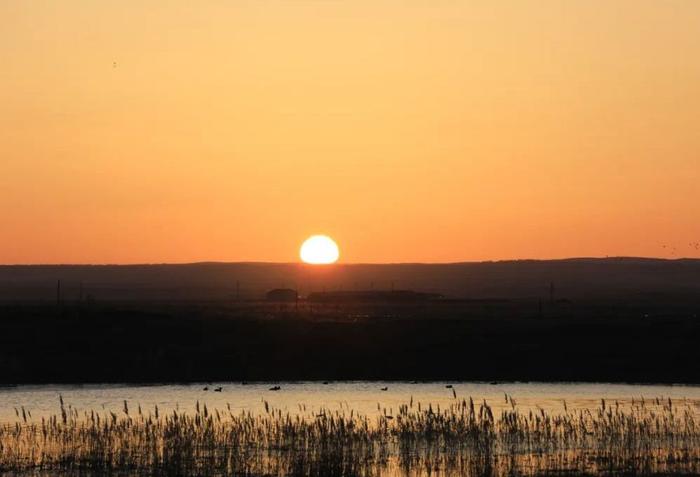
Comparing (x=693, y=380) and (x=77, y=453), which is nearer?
(x=77, y=453)

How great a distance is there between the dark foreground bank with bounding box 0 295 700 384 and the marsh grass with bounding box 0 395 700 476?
2164cm

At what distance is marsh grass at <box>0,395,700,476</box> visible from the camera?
3497 cm

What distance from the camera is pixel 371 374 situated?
217ft

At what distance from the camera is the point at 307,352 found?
226 feet

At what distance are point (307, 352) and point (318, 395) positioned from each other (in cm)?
1156

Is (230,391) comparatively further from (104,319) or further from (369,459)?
(369,459)

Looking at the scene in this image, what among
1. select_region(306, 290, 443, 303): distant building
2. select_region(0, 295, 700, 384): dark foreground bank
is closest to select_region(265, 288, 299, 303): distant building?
select_region(306, 290, 443, 303): distant building

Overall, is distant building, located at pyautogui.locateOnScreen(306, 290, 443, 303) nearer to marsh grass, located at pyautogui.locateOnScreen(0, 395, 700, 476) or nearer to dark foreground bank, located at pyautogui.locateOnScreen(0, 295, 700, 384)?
dark foreground bank, located at pyautogui.locateOnScreen(0, 295, 700, 384)

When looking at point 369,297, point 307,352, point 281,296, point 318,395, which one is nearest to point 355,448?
point 318,395

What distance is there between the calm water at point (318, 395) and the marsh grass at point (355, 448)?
8017 millimetres

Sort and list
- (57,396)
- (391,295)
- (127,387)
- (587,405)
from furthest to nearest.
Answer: (391,295)
(127,387)
(57,396)
(587,405)

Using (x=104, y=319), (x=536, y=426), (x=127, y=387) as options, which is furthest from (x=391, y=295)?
(x=536, y=426)

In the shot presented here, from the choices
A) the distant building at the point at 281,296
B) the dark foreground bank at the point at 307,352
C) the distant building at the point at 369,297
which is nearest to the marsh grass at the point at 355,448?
the dark foreground bank at the point at 307,352

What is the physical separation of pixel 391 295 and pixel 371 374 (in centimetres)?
9789
